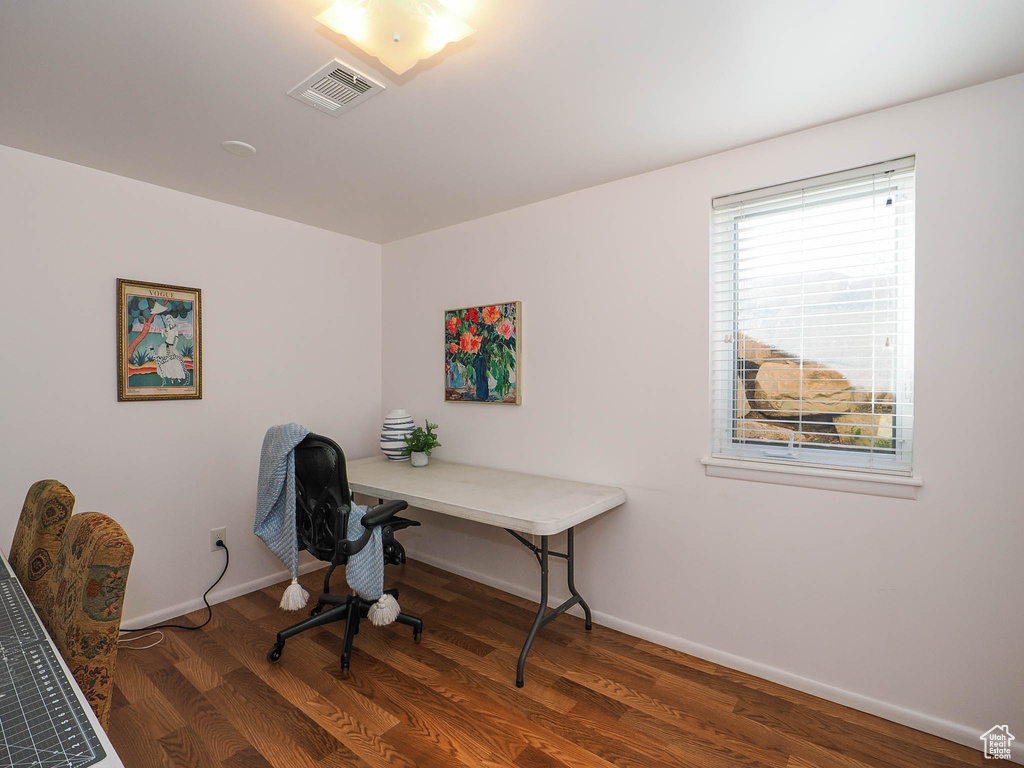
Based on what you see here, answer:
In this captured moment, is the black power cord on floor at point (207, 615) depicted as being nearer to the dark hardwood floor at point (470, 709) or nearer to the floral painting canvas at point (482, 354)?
the dark hardwood floor at point (470, 709)

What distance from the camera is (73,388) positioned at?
8.25 feet

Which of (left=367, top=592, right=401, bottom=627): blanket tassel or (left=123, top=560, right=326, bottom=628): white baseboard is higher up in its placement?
(left=367, top=592, right=401, bottom=627): blanket tassel

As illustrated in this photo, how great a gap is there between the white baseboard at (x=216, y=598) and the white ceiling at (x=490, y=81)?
2304 millimetres

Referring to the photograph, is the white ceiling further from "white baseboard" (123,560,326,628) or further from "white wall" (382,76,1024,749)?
"white baseboard" (123,560,326,628)

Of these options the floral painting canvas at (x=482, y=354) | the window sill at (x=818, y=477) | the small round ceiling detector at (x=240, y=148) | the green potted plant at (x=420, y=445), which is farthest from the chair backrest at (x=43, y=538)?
the window sill at (x=818, y=477)

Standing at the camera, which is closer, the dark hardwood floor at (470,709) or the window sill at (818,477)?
the dark hardwood floor at (470,709)

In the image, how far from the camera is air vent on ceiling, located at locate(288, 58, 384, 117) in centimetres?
176

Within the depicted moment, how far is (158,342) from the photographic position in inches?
110

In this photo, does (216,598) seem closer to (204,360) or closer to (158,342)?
(204,360)

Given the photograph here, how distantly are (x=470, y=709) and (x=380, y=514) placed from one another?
90 centimetres

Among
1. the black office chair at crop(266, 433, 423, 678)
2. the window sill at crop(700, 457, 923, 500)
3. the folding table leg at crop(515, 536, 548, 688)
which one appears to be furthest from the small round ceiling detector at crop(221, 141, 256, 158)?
the window sill at crop(700, 457, 923, 500)

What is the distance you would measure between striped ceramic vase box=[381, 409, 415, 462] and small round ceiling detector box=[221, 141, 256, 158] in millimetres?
1757

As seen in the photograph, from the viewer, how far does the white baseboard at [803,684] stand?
190 centimetres

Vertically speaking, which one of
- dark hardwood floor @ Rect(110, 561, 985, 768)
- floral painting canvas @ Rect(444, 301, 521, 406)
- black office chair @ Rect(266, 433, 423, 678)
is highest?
floral painting canvas @ Rect(444, 301, 521, 406)
